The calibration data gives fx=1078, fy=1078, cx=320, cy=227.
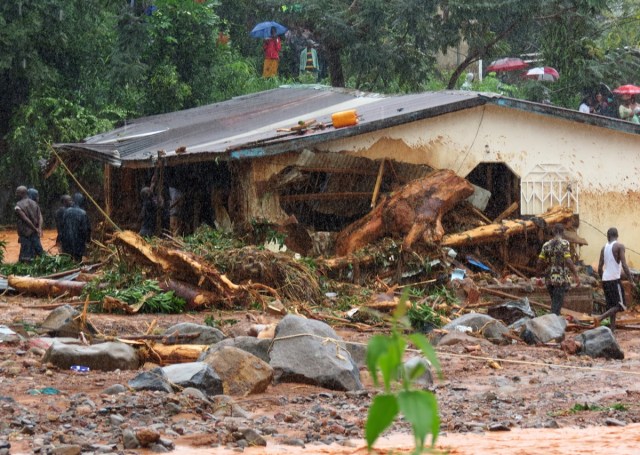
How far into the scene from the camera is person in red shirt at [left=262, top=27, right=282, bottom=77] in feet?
98.7

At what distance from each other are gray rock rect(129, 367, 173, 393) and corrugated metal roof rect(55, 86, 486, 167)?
25.3 ft

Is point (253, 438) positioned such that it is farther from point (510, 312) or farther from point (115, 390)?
point (510, 312)

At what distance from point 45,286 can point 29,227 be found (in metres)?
3.32

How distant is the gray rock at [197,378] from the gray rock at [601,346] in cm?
481

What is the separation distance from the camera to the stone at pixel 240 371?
27.6 ft

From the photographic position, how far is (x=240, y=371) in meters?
8.49

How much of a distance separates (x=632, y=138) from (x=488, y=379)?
8842mm

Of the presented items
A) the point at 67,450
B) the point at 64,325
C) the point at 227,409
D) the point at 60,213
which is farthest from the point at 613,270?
the point at 60,213

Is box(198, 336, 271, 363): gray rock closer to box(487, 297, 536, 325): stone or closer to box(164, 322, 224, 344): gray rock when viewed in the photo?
box(164, 322, 224, 344): gray rock

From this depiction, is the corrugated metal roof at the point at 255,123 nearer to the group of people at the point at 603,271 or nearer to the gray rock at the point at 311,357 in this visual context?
the group of people at the point at 603,271

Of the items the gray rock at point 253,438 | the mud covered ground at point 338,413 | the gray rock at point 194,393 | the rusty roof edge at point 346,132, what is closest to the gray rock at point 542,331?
the mud covered ground at point 338,413

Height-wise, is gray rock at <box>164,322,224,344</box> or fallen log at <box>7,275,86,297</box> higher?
fallen log at <box>7,275,86,297</box>

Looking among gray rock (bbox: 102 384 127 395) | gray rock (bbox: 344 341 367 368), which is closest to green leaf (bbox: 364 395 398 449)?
gray rock (bbox: 102 384 127 395)

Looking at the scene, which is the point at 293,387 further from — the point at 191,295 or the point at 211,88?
the point at 211,88
